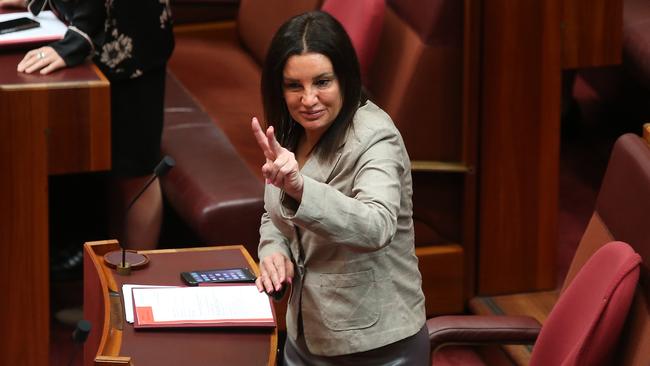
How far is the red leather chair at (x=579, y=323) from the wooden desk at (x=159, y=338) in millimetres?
361

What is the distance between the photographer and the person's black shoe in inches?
135

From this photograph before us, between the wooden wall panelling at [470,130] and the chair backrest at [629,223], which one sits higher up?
the chair backrest at [629,223]

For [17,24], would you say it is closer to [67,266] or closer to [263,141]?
[67,266]

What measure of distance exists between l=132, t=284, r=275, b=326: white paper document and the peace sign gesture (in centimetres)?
36

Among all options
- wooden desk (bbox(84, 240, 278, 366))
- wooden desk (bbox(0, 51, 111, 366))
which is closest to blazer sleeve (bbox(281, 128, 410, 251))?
wooden desk (bbox(84, 240, 278, 366))

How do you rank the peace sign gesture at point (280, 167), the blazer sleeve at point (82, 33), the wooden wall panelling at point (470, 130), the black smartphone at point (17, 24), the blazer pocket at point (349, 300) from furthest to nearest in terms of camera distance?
the wooden wall panelling at point (470, 130) < the black smartphone at point (17, 24) < the blazer sleeve at point (82, 33) < the blazer pocket at point (349, 300) < the peace sign gesture at point (280, 167)

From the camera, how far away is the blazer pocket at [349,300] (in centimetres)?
196

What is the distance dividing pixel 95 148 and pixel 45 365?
0.52 m

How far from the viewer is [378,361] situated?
79.5 inches

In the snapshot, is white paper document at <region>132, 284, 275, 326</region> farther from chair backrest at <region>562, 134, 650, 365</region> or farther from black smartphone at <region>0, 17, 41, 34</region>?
black smartphone at <region>0, 17, 41, 34</region>

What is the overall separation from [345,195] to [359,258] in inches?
6.1

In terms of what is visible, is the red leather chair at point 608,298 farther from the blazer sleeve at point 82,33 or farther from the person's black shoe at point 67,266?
the person's black shoe at point 67,266

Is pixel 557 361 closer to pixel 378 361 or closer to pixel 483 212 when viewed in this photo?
pixel 378 361

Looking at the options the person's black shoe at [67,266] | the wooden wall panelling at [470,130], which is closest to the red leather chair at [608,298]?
the wooden wall panelling at [470,130]
